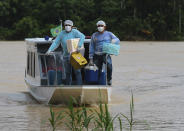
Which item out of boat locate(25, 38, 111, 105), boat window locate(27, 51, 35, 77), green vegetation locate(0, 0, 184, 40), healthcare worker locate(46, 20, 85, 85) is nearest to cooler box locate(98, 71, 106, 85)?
boat locate(25, 38, 111, 105)

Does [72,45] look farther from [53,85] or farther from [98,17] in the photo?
[98,17]

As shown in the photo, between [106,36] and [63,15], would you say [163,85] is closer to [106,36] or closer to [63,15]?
[106,36]

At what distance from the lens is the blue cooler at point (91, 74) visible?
41.4 feet

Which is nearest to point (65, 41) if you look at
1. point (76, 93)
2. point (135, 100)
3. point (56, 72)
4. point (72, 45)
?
point (72, 45)

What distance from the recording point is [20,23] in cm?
7125

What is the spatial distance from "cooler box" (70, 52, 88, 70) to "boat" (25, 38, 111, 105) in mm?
435

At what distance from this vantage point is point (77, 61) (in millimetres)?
12102

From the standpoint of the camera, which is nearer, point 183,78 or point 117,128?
point 117,128

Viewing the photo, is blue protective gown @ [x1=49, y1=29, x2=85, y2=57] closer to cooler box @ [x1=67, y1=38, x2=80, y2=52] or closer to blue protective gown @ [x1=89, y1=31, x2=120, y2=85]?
cooler box @ [x1=67, y1=38, x2=80, y2=52]

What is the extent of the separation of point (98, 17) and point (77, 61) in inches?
2402

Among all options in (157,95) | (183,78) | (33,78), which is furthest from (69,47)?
(183,78)

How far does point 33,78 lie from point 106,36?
260 centimetres

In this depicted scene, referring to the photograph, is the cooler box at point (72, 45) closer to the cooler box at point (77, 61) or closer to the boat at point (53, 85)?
the cooler box at point (77, 61)

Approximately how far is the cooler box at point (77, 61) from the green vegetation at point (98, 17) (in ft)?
179
